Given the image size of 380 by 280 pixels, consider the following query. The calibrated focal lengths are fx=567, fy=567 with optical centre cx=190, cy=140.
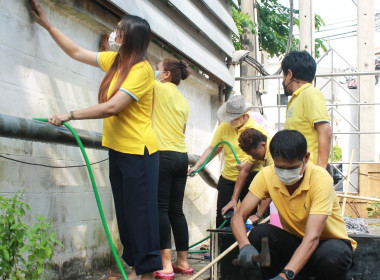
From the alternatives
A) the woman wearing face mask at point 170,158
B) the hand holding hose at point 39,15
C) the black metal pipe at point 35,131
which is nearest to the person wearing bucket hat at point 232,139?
the woman wearing face mask at point 170,158

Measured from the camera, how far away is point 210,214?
26.3ft

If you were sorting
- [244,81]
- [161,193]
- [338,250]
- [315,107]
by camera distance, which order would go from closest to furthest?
[338,250], [315,107], [161,193], [244,81]

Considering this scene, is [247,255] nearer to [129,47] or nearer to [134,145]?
[134,145]

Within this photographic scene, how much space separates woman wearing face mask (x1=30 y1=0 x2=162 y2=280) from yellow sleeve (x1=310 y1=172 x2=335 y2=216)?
1.03m

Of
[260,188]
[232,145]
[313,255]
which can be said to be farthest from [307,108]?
[232,145]

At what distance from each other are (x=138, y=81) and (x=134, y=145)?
41 cm

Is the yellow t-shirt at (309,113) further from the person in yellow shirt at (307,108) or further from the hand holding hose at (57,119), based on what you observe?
the hand holding hose at (57,119)

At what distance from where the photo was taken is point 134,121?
144 inches

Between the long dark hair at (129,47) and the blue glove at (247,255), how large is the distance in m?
1.28

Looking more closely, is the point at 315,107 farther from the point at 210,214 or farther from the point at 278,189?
the point at 210,214

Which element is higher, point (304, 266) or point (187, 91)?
point (187, 91)

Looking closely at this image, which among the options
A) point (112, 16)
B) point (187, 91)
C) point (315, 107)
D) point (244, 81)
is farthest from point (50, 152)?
point (244, 81)

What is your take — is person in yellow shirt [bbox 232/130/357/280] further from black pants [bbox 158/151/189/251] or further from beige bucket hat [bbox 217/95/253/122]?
beige bucket hat [bbox 217/95/253/122]

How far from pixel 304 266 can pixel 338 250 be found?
0.25 m
